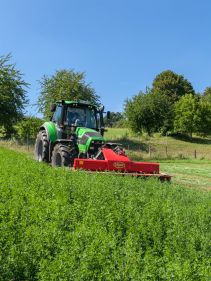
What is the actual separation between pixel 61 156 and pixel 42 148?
275 cm

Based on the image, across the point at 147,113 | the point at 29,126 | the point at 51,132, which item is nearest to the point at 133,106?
the point at 147,113

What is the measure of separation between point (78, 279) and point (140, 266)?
0.66 m

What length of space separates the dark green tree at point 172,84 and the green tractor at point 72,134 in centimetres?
5612

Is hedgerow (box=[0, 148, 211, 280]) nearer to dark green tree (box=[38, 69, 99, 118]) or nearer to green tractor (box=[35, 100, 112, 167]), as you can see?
green tractor (box=[35, 100, 112, 167])

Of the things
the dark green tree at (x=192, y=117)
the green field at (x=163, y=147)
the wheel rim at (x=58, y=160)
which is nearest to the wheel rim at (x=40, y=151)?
the wheel rim at (x=58, y=160)

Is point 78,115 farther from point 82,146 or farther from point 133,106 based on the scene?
point 133,106

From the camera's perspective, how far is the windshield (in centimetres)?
1385

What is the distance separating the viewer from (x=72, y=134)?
44.0 ft

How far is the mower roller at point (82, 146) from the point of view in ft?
37.4

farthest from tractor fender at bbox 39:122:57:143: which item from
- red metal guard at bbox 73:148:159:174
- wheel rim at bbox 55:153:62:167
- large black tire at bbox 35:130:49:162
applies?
red metal guard at bbox 73:148:159:174

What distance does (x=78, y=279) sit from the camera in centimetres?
373

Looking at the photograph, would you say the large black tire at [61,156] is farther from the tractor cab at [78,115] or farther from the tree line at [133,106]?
the tree line at [133,106]

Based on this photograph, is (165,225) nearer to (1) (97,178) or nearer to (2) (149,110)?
(1) (97,178)

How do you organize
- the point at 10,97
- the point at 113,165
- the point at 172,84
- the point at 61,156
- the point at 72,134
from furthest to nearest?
the point at 172,84 → the point at 10,97 → the point at 72,134 → the point at 61,156 → the point at 113,165
